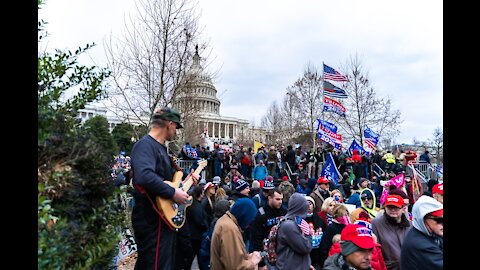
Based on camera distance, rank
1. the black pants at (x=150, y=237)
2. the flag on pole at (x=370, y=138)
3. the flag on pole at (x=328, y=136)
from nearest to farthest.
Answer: the black pants at (x=150, y=237) → the flag on pole at (x=328, y=136) → the flag on pole at (x=370, y=138)

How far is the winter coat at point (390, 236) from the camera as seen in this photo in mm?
4566

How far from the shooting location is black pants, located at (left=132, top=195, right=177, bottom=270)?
3.14 m

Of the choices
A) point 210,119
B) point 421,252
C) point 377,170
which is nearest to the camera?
point 421,252

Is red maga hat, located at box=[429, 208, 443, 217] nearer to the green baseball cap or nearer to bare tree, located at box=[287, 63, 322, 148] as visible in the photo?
the green baseball cap

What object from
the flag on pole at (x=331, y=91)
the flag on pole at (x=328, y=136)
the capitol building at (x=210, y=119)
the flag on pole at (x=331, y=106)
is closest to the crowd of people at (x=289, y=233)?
the capitol building at (x=210, y=119)

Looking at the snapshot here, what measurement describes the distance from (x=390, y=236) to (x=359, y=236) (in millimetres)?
1554

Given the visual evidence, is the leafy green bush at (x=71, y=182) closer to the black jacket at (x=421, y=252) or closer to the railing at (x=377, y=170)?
the black jacket at (x=421, y=252)

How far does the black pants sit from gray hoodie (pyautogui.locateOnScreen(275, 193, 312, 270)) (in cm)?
170

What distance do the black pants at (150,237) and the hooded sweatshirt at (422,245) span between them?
2232mm

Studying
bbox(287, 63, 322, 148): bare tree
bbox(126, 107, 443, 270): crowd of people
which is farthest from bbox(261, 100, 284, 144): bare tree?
bbox(126, 107, 443, 270): crowd of people

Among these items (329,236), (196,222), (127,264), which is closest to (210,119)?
(127,264)

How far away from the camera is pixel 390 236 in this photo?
182 inches

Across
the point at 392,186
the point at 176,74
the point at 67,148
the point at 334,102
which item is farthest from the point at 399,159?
the point at 67,148

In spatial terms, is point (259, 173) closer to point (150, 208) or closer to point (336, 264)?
point (336, 264)
